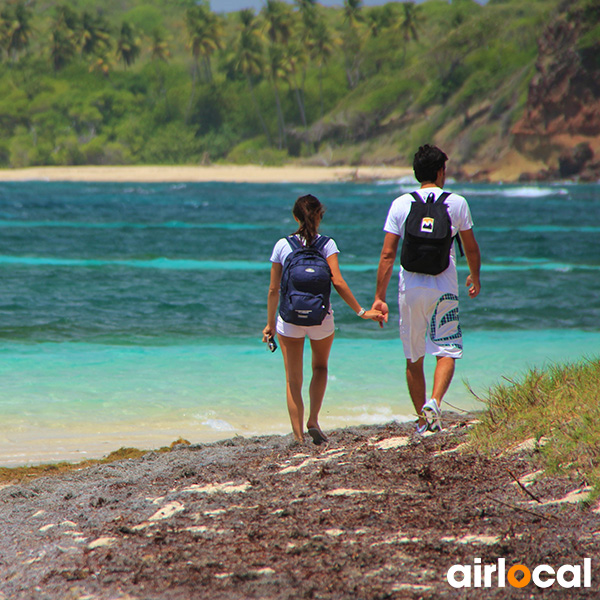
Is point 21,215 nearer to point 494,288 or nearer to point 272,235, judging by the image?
point 272,235

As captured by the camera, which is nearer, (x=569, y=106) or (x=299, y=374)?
(x=299, y=374)

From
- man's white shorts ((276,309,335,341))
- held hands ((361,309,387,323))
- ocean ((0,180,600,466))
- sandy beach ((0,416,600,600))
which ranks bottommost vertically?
ocean ((0,180,600,466))

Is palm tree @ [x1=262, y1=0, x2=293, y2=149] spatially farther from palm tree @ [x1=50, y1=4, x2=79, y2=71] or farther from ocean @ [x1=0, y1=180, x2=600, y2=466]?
ocean @ [x1=0, y1=180, x2=600, y2=466]

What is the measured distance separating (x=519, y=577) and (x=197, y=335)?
910cm

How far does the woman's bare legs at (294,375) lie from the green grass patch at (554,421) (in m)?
1.24

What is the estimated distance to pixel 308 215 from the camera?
198 inches

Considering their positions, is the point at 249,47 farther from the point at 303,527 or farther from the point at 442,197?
the point at 303,527

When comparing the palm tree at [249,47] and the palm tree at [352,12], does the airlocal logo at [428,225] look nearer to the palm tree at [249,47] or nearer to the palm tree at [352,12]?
the palm tree at [249,47]

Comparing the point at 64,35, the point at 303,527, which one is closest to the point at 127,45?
the point at 64,35

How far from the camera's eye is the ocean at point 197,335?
7.37m

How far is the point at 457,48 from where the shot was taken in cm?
9494

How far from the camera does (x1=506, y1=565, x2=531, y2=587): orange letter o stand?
118 inches

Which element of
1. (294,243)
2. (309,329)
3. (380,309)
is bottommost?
(309,329)

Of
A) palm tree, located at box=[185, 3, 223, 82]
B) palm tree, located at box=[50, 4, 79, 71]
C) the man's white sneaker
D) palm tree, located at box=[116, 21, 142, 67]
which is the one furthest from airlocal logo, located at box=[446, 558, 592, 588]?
palm tree, located at box=[50, 4, 79, 71]
